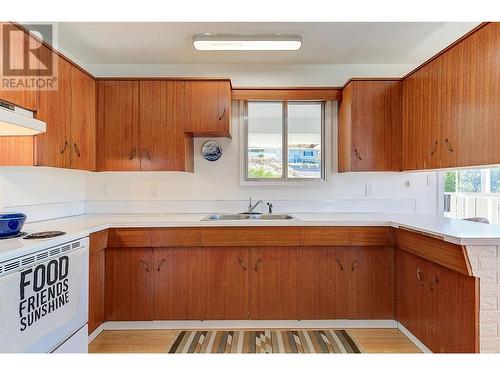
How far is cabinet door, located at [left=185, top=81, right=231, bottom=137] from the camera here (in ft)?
8.98

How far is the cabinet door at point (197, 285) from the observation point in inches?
96.2

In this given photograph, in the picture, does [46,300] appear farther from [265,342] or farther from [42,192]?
[265,342]

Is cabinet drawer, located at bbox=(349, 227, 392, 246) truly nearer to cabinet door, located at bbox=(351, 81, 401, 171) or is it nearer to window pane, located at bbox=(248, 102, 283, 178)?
cabinet door, located at bbox=(351, 81, 401, 171)

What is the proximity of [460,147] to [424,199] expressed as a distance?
47.5 inches

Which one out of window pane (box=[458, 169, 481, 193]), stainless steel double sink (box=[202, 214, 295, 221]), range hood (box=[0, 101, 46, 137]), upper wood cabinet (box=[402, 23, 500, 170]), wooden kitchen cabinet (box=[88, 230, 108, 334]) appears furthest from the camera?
window pane (box=[458, 169, 481, 193])

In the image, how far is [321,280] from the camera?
2.47 metres

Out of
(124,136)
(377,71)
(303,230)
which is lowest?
(303,230)

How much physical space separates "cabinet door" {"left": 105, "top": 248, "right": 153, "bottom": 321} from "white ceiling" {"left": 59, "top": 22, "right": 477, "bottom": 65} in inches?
73.5

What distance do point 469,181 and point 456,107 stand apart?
3.83 m

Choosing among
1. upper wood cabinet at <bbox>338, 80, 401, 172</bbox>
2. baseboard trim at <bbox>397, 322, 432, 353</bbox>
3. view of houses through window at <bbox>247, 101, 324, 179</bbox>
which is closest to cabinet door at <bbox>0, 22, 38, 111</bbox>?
view of houses through window at <bbox>247, 101, 324, 179</bbox>

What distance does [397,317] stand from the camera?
2461mm
